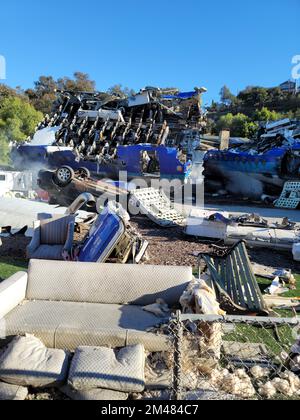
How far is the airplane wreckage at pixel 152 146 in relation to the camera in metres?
15.4

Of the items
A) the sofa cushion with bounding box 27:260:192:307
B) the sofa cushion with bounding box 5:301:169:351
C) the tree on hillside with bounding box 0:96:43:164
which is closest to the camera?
the sofa cushion with bounding box 5:301:169:351

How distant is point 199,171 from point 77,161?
17.8 feet

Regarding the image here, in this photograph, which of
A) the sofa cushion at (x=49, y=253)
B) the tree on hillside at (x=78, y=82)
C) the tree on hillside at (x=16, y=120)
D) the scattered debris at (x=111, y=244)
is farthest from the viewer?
the tree on hillside at (x=78, y=82)

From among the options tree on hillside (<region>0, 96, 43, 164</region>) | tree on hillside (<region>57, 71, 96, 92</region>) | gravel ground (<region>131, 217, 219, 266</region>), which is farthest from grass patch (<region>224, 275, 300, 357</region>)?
tree on hillside (<region>57, 71, 96, 92</region>)

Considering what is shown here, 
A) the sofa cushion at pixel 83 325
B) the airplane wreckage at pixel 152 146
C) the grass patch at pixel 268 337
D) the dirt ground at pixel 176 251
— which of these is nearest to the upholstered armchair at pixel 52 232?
the dirt ground at pixel 176 251

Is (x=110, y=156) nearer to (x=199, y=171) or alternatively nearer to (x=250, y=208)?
(x=199, y=171)

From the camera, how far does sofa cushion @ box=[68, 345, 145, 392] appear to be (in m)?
2.86

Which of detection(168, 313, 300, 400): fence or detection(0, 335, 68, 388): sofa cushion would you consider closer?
detection(168, 313, 300, 400): fence

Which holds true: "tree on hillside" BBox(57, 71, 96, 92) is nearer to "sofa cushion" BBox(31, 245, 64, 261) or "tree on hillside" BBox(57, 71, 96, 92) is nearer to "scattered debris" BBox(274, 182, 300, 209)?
"scattered debris" BBox(274, 182, 300, 209)

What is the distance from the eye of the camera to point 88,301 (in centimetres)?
421

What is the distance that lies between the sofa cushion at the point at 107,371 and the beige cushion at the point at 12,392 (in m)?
0.37

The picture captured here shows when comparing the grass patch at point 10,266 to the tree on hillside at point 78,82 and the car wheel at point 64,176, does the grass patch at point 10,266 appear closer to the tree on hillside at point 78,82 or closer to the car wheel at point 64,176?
the car wheel at point 64,176

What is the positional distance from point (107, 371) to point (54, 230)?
4382mm
